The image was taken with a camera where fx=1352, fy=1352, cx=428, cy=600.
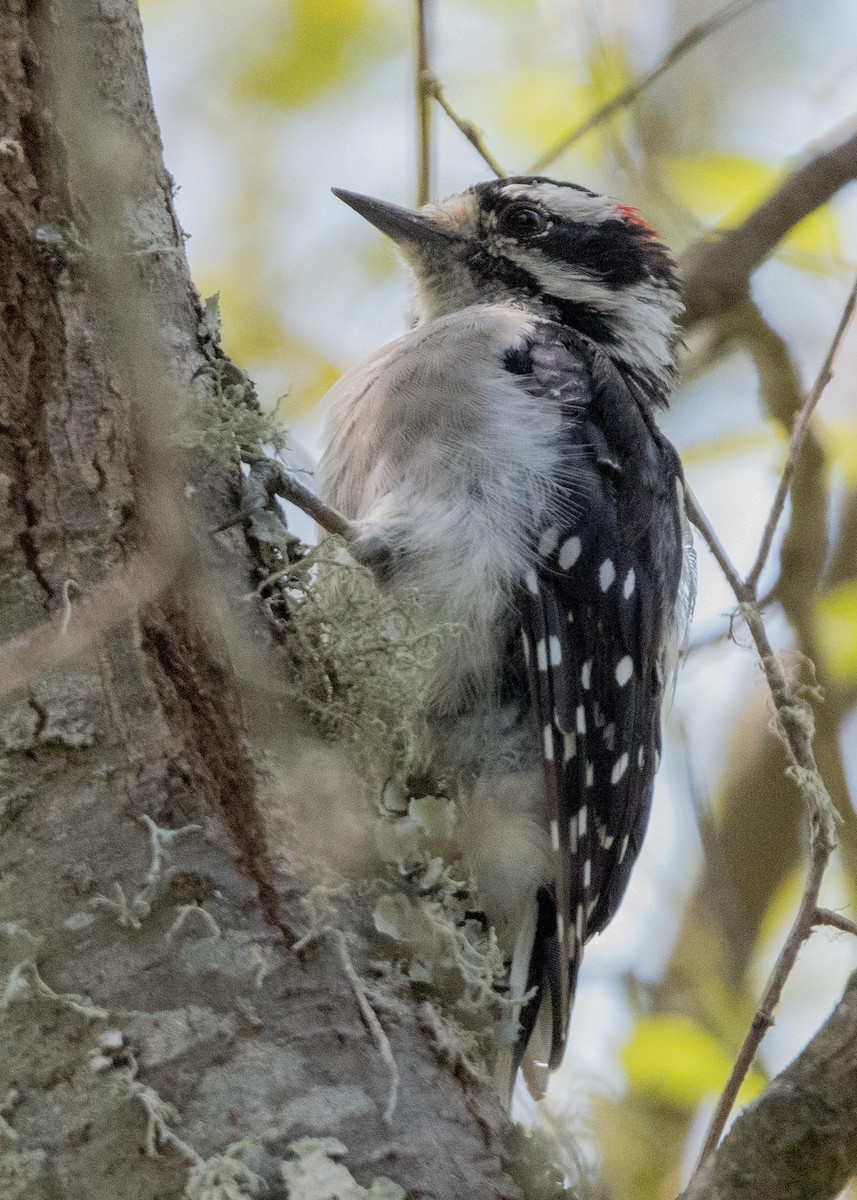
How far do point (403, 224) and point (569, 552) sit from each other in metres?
1.27

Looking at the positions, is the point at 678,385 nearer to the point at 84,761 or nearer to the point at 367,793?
the point at 367,793

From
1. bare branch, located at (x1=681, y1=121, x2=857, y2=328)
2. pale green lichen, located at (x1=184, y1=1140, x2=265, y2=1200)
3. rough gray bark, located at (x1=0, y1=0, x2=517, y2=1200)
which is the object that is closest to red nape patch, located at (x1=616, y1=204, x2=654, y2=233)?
bare branch, located at (x1=681, y1=121, x2=857, y2=328)

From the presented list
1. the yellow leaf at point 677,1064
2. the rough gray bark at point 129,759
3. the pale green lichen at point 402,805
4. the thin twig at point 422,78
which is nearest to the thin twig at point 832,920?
the pale green lichen at point 402,805

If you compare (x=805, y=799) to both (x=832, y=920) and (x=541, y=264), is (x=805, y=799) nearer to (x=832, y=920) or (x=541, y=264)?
(x=832, y=920)

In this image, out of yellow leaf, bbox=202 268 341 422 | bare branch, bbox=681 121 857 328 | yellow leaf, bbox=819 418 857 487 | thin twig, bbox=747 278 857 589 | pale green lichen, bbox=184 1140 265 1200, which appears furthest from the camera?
yellow leaf, bbox=202 268 341 422

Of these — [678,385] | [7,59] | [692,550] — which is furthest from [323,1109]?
[678,385]

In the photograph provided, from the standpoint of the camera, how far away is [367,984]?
1665 mm

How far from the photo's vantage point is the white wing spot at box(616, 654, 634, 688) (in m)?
2.83

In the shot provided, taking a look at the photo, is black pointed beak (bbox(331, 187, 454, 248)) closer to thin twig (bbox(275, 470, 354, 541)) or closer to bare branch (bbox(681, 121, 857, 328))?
bare branch (bbox(681, 121, 857, 328))

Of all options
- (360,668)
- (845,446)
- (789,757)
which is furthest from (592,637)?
(845,446)

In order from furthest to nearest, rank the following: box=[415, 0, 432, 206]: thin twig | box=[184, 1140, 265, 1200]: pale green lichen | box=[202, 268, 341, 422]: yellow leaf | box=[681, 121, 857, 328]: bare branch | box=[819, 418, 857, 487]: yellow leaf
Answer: box=[202, 268, 341, 422]: yellow leaf, box=[819, 418, 857, 487]: yellow leaf, box=[681, 121, 857, 328]: bare branch, box=[415, 0, 432, 206]: thin twig, box=[184, 1140, 265, 1200]: pale green lichen

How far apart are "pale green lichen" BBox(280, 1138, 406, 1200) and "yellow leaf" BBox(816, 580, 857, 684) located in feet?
8.16

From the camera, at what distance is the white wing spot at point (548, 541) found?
8.92 ft

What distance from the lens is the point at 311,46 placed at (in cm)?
472
